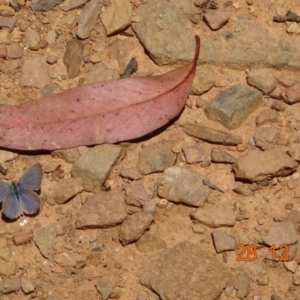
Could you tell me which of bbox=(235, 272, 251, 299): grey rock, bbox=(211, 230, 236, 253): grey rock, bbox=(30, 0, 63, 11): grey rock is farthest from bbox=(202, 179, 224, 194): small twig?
bbox=(30, 0, 63, 11): grey rock

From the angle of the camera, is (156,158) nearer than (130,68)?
Yes

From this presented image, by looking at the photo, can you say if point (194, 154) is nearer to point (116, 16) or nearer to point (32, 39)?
point (116, 16)

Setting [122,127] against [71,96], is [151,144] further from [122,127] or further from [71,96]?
[71,96]

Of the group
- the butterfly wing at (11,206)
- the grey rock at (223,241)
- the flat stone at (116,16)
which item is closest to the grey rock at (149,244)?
the grey rock at (223,241)

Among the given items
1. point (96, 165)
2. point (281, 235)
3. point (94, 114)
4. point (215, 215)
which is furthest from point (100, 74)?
point (281, 235)

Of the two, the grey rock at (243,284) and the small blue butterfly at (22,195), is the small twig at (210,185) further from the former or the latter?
the small blue butterfly at (22,195)

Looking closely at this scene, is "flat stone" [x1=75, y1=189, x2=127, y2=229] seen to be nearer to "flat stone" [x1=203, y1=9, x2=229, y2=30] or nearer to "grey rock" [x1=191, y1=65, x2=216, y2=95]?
"grey rock" [x1=191, y1=65, x2=216, y2=95]
